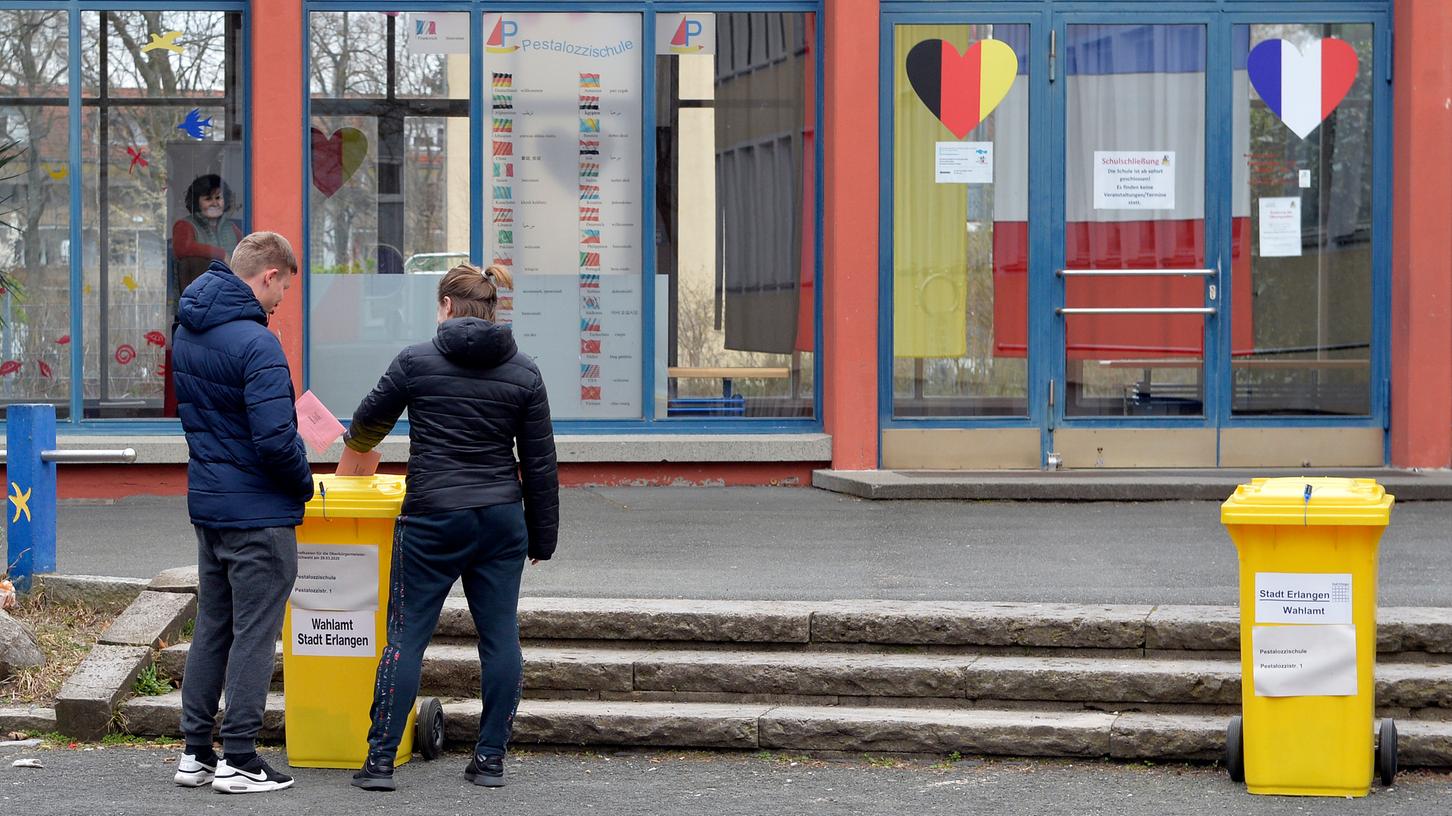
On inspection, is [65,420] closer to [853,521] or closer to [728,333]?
[728,333]

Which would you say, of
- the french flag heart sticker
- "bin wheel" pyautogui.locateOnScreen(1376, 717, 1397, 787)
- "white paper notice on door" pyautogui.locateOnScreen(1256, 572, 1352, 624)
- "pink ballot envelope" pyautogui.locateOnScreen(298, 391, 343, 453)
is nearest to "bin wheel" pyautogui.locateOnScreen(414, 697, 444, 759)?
"pink ballot envelope" pyautogui.locateOnScreen(298, 391, 343, 453)

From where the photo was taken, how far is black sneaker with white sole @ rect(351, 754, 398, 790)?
20.2 feet

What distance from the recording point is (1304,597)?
20.1 ft

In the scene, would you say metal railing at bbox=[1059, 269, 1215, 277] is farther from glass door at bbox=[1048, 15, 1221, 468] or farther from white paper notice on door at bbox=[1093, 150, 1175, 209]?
white paper notice on door at bbox=[1093, 150, 1175, 209]

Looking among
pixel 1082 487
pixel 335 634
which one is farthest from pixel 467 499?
pixel 1082 487

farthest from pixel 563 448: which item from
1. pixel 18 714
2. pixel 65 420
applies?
pixel 18 714

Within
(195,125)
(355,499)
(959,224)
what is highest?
(195,125)

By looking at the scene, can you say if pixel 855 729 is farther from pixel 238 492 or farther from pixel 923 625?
pixel 238 492

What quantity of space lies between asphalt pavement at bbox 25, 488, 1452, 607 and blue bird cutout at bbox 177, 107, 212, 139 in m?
2.49

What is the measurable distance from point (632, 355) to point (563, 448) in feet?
2.77

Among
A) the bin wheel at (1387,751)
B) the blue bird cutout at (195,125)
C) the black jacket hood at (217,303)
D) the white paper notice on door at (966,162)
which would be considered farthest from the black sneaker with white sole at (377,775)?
the blue bird cutout at (195,125)

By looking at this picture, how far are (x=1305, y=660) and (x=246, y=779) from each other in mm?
3528

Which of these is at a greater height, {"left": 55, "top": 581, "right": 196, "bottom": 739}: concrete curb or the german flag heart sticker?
the german flag heart sticker

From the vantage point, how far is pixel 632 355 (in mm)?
12586
